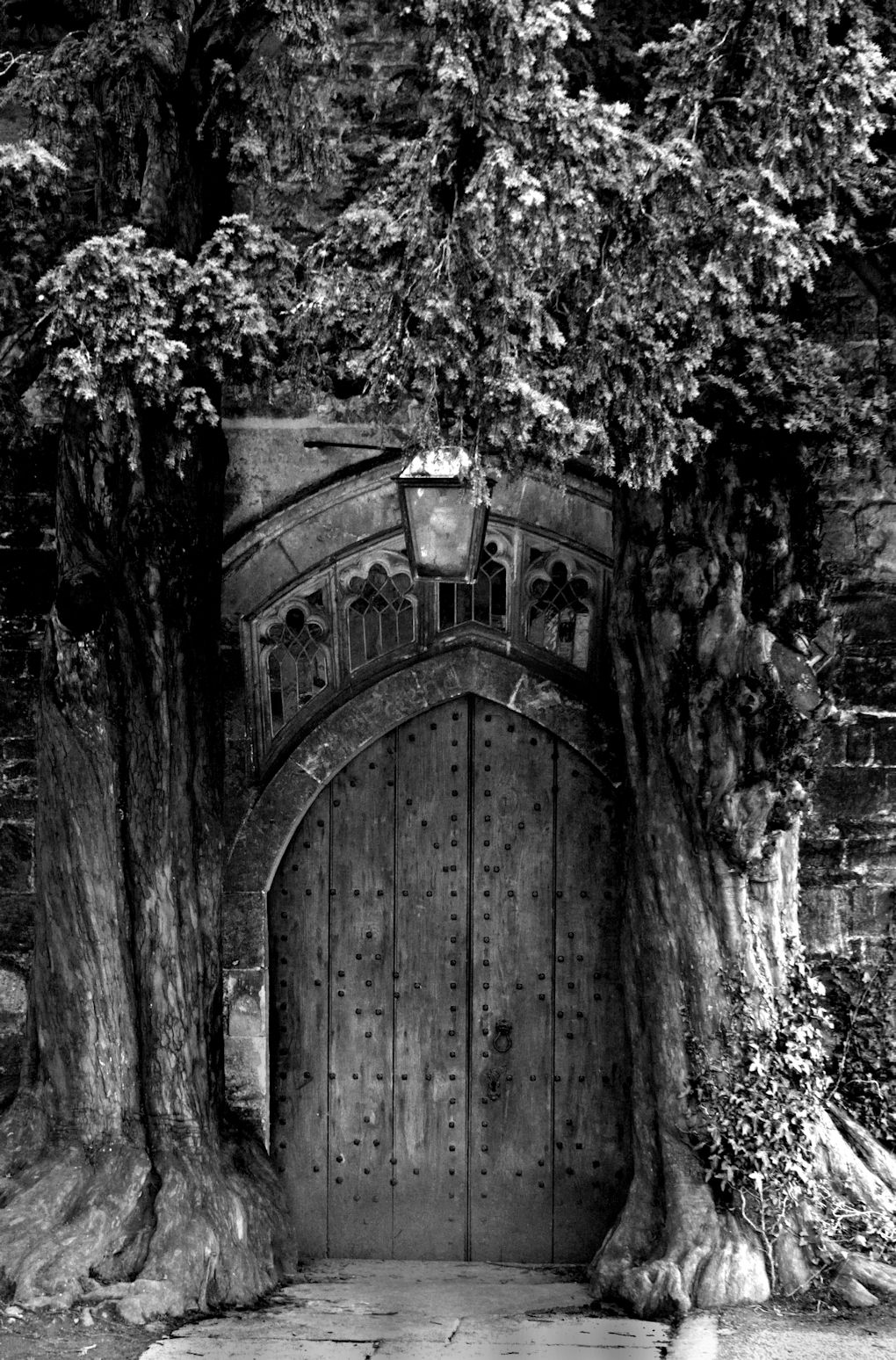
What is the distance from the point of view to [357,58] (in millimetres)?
5887

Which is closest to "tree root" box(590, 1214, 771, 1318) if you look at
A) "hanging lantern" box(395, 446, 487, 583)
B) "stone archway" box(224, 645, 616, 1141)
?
"stone archway" box(224, 645, 616, 1141)

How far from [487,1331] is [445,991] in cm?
135

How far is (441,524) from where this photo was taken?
498 cm

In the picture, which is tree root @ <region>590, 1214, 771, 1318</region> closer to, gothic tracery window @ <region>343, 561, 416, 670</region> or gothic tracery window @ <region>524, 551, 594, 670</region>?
gothic tracery window @ <region>524, 551, 594, 670</region>

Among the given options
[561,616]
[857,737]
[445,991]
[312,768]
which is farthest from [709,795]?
[312,768]

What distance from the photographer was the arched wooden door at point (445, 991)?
593 cm

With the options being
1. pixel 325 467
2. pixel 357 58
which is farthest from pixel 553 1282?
pixel 357 58

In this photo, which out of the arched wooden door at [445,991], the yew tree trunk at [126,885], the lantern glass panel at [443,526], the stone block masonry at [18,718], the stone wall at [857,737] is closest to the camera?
the lantern glass panel at [443,526]

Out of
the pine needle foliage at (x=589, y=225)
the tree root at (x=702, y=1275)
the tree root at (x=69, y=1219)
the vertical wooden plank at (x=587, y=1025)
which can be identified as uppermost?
the pine needle foliage at (x=589, y=225)

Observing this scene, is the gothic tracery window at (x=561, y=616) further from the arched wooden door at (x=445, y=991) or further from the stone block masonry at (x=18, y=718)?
the stone block masonry at (x=18, y=718)

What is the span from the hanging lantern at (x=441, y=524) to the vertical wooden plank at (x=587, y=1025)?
1.20 meters

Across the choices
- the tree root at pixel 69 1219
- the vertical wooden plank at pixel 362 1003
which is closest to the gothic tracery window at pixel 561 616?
the vertical wooden plank at pixel 362 1003

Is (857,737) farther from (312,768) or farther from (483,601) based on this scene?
(312,768)

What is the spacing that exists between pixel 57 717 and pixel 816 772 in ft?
8.12
